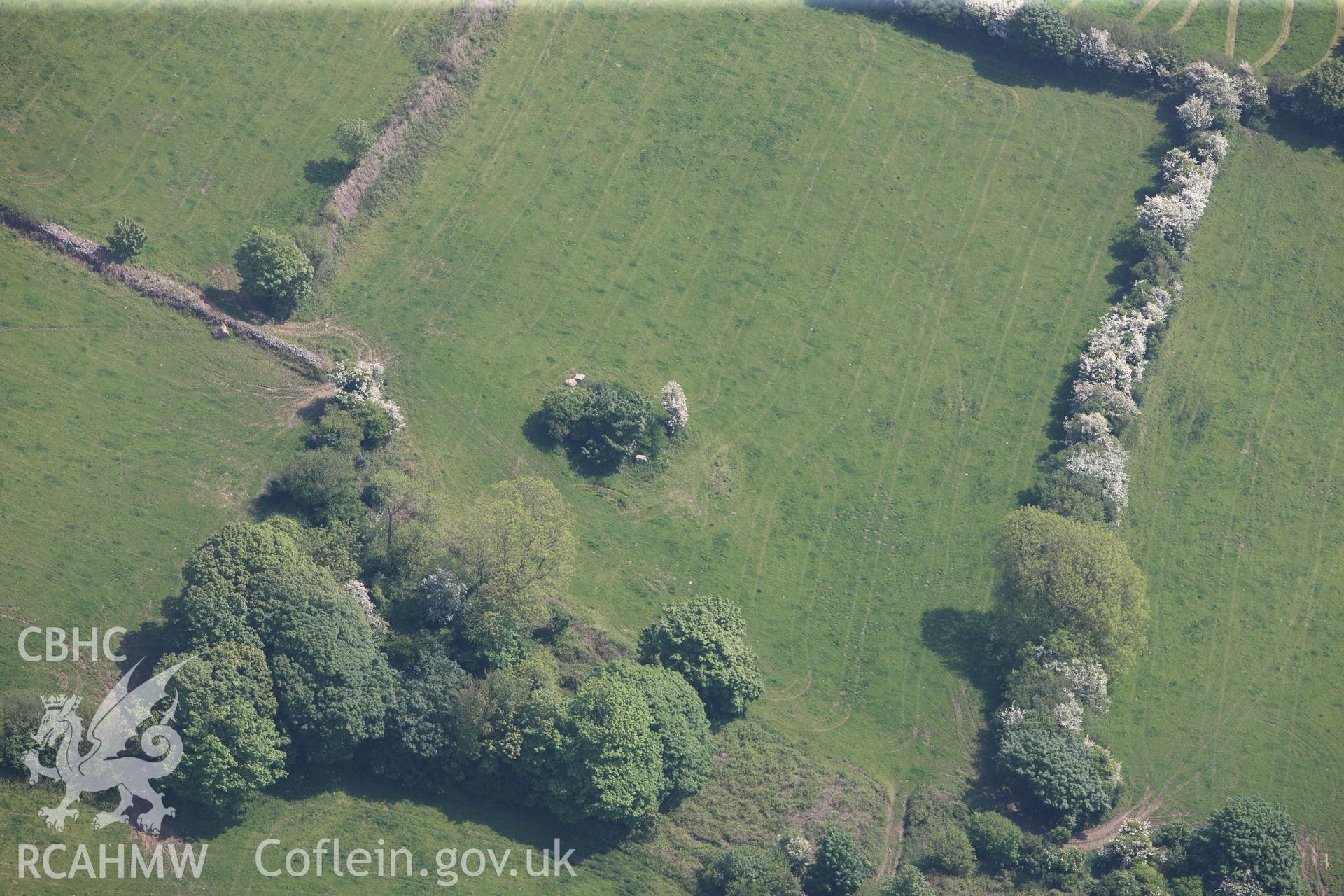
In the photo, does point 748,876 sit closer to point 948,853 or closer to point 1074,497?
point 948,853

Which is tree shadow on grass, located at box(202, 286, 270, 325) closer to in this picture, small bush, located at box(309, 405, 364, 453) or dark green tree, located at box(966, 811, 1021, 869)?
small bush, located at box(309, 405, 364, 453)

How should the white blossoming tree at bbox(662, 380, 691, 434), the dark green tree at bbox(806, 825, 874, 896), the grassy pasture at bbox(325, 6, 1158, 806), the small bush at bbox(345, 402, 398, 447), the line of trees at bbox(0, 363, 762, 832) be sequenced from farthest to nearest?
the white blossoming tree at bbox(662, 380, 691, 434), the grassy pasture at bbox(325, 6, 1158, 806), the small bush at bbox(345, 402, 398, 447), the dark green tree at bbox(806, 825, 874, 896), the line of trees at bbox(0, 363, 762, 832)

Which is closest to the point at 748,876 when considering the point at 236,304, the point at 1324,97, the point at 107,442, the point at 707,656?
the point at 707,656

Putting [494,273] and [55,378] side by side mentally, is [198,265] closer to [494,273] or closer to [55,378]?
[55,378]

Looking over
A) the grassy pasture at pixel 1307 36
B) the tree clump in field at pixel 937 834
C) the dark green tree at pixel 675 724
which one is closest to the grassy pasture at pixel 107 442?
the dark green tree at pixel 675 724

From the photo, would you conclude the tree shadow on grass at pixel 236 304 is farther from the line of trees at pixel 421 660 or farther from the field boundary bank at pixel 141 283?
the line of trees at pixel 421 660

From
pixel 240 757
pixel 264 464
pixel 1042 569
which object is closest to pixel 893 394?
pixel 1042 569

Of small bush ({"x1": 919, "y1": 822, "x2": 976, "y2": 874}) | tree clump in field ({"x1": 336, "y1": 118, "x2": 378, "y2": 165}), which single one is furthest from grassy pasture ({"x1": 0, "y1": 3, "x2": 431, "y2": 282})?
small bush ({"x1": 919, "y1": 822, "x2": 976, "y2": 874})
